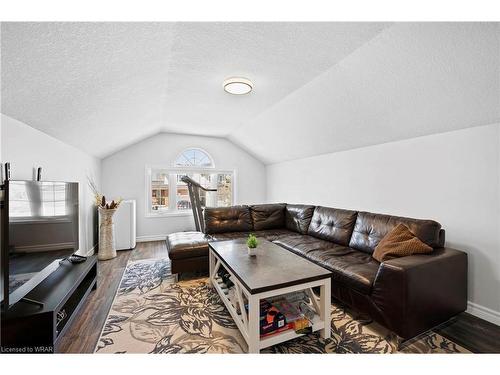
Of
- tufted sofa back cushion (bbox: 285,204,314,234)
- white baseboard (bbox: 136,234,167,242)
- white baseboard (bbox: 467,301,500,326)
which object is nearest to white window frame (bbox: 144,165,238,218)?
white baseboard (bbox: 136,234,167,242)

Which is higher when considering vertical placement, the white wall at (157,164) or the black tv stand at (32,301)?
the white wall at (157,164)

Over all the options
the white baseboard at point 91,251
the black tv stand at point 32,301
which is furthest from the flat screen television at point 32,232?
the white baseboard at point 91,251

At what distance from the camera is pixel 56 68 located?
4.45ft

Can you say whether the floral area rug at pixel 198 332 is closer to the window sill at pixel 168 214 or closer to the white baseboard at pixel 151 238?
the white baseboard at pixel 151 238

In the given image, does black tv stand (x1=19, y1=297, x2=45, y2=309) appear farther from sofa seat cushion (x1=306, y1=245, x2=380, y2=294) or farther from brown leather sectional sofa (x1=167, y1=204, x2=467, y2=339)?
sofa seat cushion (x1=306, y1=245, x2=380, y2=294)

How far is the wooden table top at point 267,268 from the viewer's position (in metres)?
1.49

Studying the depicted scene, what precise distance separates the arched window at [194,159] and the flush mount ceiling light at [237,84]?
291cm

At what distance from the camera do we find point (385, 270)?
1607 millimetres

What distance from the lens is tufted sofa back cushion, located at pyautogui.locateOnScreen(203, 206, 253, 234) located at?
3418 mm

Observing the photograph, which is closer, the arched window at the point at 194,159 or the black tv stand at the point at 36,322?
the black tv stand at the point at 36,322

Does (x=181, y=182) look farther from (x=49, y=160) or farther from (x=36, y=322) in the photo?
(x=36, y=322)

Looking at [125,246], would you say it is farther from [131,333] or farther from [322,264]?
[322,264]
